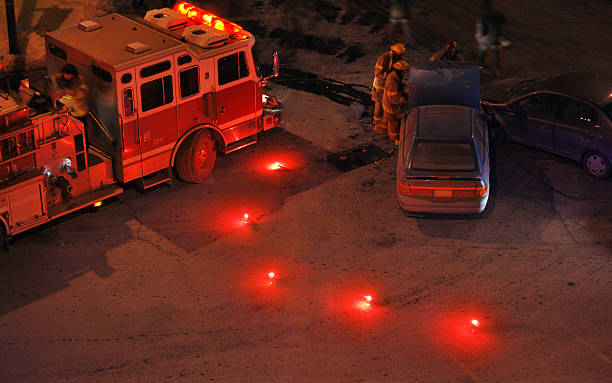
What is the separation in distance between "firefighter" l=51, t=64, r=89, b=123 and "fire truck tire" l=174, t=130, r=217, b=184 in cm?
190

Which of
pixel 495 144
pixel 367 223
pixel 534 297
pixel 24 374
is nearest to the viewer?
pixel 24 374

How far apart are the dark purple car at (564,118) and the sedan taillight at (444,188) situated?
295 cm

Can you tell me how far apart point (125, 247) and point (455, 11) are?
45.8 feet

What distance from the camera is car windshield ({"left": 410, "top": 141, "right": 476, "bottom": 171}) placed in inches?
573

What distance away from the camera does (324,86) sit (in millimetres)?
20578

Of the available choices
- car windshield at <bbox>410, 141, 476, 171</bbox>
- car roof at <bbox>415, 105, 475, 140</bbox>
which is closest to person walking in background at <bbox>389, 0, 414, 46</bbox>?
car roof at <bbox>415, 105, 475, 140</bbox>

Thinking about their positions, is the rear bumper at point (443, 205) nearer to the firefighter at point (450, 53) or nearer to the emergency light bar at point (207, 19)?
the emergency light bar at point (207, 19)

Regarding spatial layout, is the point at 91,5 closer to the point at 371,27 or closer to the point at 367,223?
the point at 371,27

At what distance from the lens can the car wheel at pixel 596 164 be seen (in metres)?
16.2

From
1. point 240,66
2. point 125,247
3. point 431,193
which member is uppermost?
point 240,66

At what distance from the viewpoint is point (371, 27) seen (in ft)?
77.3

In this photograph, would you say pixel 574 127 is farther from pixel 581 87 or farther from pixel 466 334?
pixel 466 334

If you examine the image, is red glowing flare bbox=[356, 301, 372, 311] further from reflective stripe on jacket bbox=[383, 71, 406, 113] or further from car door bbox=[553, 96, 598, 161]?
car door bbox=[553, 96, 598, 161]

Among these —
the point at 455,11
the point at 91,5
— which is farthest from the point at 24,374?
the point at 455,11
